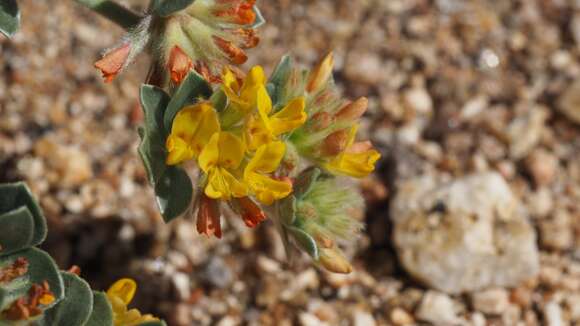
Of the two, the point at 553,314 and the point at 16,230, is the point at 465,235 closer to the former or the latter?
the point at 553,314

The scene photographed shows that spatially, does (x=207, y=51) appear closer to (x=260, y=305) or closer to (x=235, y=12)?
(x=235, y=12)

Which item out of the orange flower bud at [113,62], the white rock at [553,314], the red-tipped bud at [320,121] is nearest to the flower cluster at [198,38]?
the orange flower bud at [113,62]

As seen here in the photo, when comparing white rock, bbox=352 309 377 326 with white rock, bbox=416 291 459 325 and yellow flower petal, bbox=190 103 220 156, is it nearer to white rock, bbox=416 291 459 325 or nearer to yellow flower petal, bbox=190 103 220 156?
white rock, bbox=416 291 459 325

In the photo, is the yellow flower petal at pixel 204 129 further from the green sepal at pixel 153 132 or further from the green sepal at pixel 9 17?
the green sepal at pixel 9 17

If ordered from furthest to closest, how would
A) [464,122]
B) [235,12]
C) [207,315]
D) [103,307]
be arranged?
1. [464,122]
2. [207,315]
3. [235,12]
4. [103,307]

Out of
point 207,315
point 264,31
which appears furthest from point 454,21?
point 207,315

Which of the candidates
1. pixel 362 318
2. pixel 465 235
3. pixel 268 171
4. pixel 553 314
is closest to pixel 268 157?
pixel 268 171
